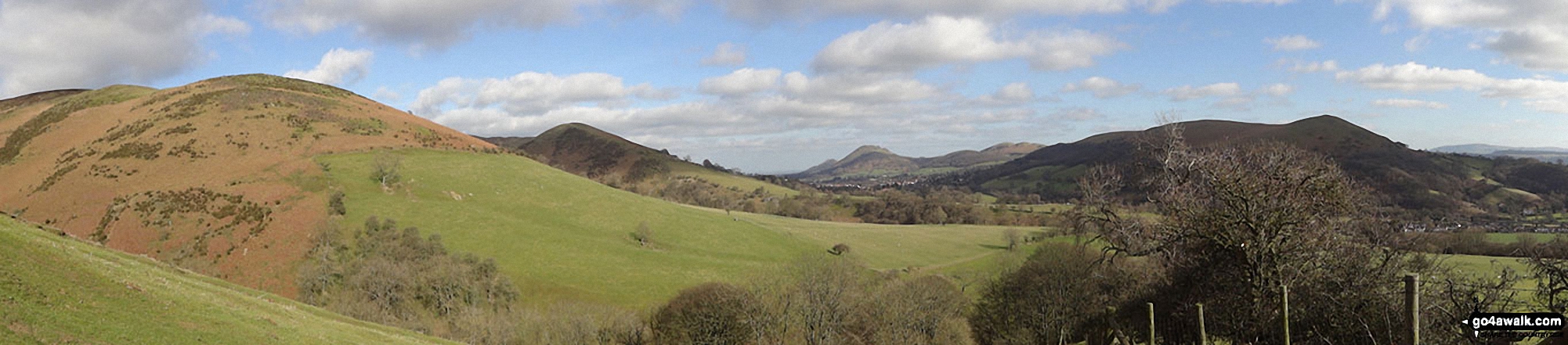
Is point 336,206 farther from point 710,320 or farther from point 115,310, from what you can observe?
point 115,310

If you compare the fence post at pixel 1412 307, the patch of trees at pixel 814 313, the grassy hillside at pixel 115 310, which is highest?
the fence post at pixel 1412 307

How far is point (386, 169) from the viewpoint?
3297 inches

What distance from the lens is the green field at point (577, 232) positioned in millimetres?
70500

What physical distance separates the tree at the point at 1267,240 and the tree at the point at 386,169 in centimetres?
8380

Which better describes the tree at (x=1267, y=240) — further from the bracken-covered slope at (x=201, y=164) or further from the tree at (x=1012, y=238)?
the tree at (x=1012, y=238)

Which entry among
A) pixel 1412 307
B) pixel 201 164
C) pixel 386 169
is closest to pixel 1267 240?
pixel 1412 307

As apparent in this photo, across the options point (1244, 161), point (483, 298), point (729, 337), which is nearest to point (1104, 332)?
point (1244, 161)

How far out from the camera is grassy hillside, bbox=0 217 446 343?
1548cm

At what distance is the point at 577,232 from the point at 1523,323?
266 feet

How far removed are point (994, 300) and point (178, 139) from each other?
9943 cm

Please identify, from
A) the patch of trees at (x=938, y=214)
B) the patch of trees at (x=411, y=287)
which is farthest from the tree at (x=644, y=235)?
the patch of trees at (x=938, y=214)

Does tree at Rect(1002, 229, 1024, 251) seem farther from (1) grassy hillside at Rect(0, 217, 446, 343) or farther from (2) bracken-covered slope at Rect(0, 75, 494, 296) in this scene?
(1) grassy hillside at Rect(0, 217, 446, 343)

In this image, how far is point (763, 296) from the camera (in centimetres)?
5916

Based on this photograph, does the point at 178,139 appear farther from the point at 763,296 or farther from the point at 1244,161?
the point at 1244,161
